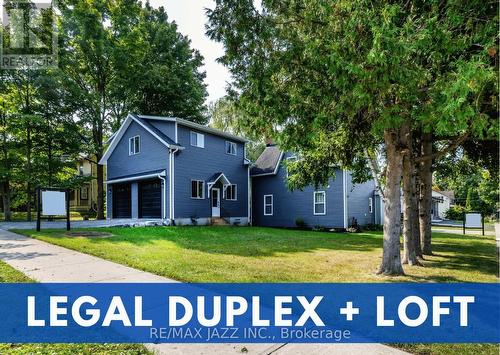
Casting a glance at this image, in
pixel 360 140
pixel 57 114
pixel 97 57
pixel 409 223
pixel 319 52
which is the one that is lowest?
pixel 409 223

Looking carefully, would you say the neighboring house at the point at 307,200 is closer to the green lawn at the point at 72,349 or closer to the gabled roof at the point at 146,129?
the gabled roof at the point at 146,129

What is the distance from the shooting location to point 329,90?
5.65 m

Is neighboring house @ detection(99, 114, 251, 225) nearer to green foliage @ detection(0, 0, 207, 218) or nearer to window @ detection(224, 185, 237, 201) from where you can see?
window @ detection(224, 185, 237, 201)

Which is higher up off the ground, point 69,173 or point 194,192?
point 69,173

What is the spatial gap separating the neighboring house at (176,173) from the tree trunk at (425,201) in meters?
12.2

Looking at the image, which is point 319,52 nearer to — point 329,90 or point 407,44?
point 329,90

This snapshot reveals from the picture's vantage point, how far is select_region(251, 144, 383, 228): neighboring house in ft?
62.2

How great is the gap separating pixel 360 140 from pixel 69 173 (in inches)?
967

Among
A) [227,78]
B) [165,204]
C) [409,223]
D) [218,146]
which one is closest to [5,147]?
[165,204]

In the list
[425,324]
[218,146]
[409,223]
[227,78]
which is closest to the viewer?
[425,324]

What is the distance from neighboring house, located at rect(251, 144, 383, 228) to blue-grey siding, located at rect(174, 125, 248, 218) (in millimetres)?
1319

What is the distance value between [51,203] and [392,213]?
12727mm

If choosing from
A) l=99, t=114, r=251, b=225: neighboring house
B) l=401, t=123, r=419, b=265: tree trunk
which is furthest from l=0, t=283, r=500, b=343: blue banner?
l=99, t=114, r=251, b=225: neighboring house

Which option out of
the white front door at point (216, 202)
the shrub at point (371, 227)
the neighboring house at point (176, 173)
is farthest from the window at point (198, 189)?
the shrub at point (371, 227)
